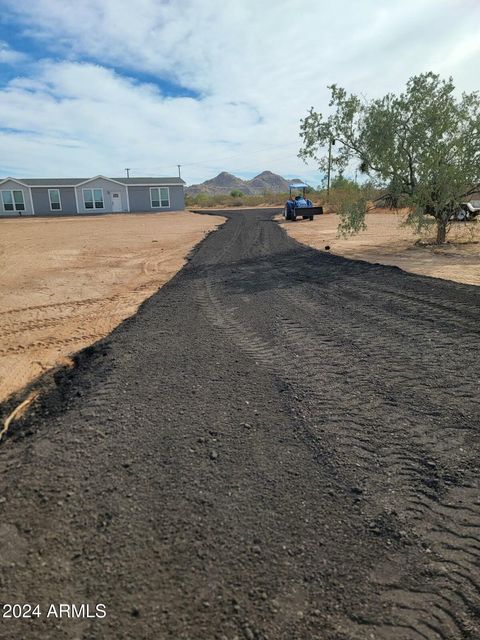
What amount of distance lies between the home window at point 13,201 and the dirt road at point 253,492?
47740 millimetres

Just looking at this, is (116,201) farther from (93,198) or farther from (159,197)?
(159,197)

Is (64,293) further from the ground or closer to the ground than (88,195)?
closer to the ground

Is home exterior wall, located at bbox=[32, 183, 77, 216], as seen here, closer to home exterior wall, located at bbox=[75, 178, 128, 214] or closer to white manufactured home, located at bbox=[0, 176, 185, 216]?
white manufactured home, located at bbox=[0, 176, 185, 216]

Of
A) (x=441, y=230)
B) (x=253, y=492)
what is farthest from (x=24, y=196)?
(x=253, y=492)

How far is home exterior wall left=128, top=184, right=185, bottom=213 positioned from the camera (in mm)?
47594

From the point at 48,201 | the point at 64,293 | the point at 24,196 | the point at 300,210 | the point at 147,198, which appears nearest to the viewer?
the point at 64,293

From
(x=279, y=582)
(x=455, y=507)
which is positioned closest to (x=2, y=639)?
(x=279, y=582)

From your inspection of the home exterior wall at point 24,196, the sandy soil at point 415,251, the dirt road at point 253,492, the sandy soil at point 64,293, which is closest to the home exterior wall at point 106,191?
the home exterior wall at point 24,196

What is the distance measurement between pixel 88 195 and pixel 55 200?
3622 mm

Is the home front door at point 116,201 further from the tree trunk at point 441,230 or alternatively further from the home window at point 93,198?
the tree trunk at point 441,230

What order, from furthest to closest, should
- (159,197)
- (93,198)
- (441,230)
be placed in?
(159,197)
(93,198)
(441,230)

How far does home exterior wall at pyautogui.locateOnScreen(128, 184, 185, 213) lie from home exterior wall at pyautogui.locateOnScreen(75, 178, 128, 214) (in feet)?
2.60

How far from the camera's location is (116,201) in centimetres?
4709

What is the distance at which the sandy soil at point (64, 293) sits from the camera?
555 cm
